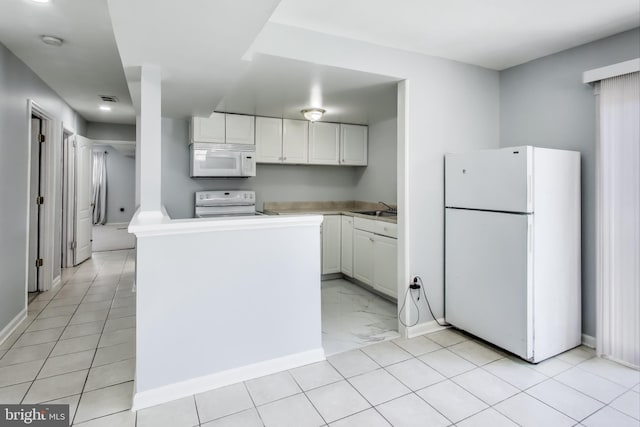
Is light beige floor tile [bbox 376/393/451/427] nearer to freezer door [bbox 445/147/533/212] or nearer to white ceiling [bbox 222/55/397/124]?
freezer door [bbox 445/147/533/212]

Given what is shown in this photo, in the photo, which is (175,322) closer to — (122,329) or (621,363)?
(122,329)

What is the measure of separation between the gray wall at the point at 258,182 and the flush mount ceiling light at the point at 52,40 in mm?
1260

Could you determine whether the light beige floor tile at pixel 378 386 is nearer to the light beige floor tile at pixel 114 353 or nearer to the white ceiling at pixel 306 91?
the light beige floor tile at pixel 114 353

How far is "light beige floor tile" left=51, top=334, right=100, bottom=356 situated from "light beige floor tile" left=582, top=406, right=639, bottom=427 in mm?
3212

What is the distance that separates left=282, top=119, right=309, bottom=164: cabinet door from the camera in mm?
4391

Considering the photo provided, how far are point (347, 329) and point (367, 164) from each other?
8.55 ft

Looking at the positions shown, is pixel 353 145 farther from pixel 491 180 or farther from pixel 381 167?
pixel 491 180

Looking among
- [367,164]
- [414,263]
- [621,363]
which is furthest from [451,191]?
[367,164]

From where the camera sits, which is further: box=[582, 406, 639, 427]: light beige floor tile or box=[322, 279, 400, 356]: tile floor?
box=[322, 279, 400, 356]: tile floor

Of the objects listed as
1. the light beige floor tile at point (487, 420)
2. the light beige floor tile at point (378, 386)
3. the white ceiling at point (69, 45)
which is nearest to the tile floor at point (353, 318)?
the light beige floor tile at point (378, 386)

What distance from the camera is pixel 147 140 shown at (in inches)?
86.1

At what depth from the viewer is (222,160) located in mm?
3914

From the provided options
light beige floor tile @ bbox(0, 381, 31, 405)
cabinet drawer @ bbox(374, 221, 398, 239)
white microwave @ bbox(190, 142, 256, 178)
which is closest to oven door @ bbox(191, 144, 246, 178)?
white microwave @ bbox(190, 142, 256, 178)

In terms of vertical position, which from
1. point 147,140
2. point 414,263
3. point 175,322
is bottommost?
point 175,322
